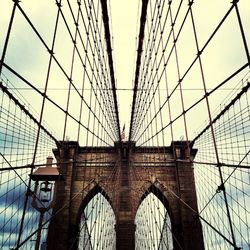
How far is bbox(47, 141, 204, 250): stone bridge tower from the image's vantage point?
1200 cm

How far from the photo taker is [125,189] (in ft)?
44.2

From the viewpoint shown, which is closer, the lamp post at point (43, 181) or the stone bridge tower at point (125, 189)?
the lamp post at point (43, 181)

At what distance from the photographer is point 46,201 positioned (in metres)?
6.32

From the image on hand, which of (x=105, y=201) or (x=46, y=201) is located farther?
(x=105, y=201)

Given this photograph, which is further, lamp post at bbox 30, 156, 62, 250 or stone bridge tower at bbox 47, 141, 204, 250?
stone bridge tower at bbox 47, 141, 204, 250

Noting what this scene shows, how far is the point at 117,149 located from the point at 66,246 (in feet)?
17.6

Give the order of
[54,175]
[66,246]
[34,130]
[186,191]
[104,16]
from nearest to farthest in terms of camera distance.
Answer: [104,16], [54,175], [34,130], [66,246], [186,191]

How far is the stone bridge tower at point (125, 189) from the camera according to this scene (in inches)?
472

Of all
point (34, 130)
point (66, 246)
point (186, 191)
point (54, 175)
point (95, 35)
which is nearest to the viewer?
point (54, 175)

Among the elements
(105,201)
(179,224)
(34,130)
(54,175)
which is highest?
(34,130)

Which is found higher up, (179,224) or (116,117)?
(116,117)

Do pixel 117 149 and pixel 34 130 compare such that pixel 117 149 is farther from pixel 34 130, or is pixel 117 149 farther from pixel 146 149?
pixel 34 130

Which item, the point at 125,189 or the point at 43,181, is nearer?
the point at 43,181

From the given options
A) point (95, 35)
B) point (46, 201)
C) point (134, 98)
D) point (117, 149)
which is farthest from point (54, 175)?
point (117, 149)
